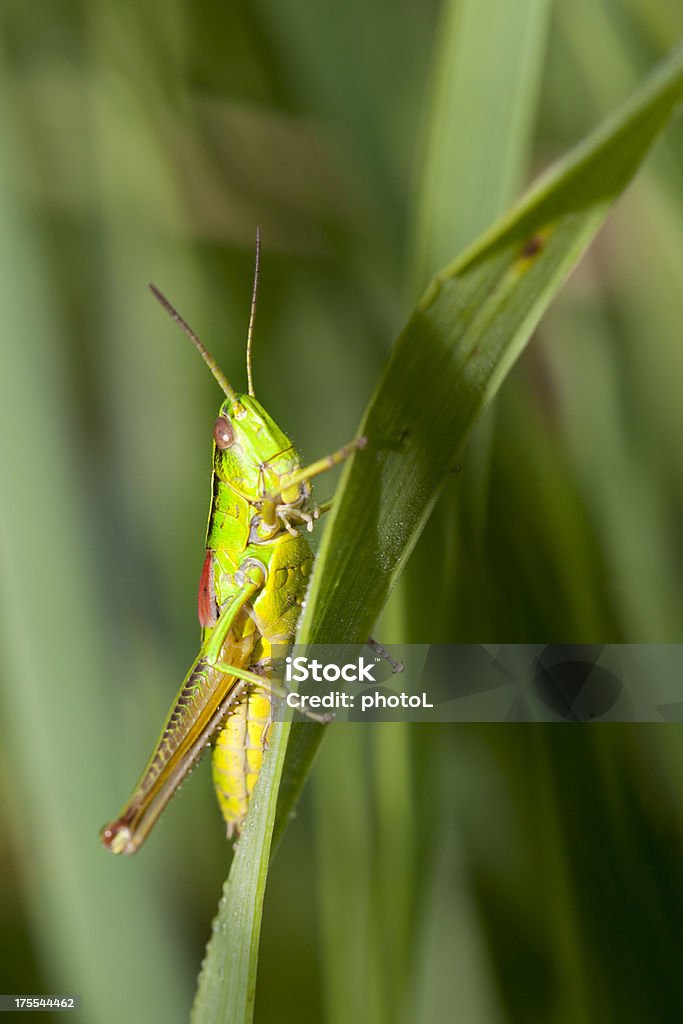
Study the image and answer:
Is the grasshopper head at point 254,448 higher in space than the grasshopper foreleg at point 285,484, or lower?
higher

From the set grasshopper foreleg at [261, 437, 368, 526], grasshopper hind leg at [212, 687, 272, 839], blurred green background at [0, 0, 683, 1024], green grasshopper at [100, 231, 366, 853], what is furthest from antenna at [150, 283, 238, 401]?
grasshopper hind leg at [212, 687, 272, 839]

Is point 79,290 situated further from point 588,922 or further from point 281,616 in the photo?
point 588,922

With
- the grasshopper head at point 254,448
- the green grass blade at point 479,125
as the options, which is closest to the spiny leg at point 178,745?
the grasshopper head at point 254,448

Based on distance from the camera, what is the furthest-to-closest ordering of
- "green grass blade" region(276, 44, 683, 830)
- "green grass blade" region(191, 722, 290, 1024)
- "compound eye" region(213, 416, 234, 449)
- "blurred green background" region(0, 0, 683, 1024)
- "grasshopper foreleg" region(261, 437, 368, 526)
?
1. "compound eye" region(213, 416, 234, 449)
2. "grasshopper foreleg" region(261, 437, 368, 526)
3. "blurred green background" region(0, 0, 683, 1024)
4. "green grass blade" region(191, 722, 290, 1024)
5. "green grass blade" region(276, 44, 683, 830)

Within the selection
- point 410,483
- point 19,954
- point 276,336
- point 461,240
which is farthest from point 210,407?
point 19,954

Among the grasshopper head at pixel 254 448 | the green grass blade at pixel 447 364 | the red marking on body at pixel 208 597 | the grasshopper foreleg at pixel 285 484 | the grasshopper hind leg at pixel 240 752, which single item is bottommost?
the grasshopper hind leg at pixel 240 752

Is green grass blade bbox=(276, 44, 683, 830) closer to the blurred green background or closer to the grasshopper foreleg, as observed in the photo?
the blurred green background

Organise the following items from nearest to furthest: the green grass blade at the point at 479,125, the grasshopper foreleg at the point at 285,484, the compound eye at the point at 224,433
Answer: the green grass blade at the point at 479,125 < the grasshopper foreleg at the point at 285,484 < the compound eye at the point at 224,433

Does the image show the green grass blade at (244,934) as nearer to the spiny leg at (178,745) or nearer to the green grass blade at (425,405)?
the green grass blade at (425,405)
